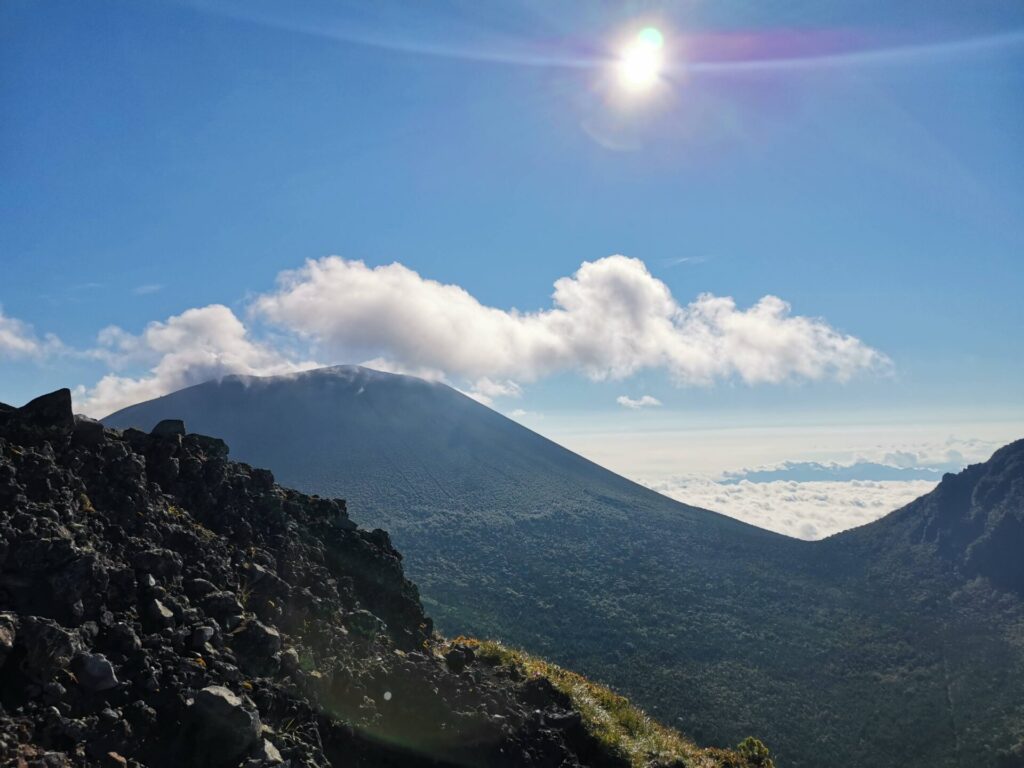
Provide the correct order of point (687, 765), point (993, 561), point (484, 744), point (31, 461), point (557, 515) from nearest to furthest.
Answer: point (31, 461) < point (484, 744) < point (687, 765) < point (993, 561) < point (557, 515)

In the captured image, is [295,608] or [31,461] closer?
[31,461]

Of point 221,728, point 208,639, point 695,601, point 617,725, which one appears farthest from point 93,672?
point 695,601

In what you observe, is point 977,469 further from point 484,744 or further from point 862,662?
point 484,744

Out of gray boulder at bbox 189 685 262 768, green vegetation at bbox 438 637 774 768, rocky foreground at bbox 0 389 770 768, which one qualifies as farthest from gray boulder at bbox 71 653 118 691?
green vegetation at bbox 438 637 774 768

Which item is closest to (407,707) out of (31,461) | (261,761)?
(261,761)

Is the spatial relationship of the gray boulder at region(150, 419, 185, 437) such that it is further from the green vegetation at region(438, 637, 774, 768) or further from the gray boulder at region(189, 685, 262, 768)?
the green vegetation at region(438, 637, 774, 768)

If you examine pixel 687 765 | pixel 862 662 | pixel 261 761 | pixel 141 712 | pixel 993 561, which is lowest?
pixel 862 662

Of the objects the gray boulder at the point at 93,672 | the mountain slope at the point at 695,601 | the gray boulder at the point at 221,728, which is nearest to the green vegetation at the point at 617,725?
the gray boulder at the point at 221,728
